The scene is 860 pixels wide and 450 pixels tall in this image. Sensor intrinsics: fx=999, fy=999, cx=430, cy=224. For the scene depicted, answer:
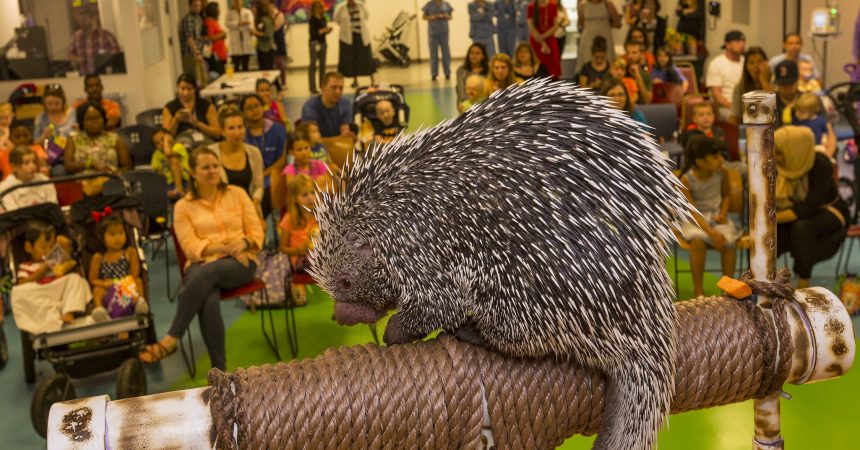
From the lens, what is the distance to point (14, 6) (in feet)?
42.9

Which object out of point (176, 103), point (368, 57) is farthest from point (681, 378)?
point (368, 57)

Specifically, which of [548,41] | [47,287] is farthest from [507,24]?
[47,287]

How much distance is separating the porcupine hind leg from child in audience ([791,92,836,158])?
673 cm

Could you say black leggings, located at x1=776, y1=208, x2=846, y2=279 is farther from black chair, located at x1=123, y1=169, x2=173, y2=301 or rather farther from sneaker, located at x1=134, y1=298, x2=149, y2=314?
black chair, located at x1=123, y1=169, x2=173, y2=301

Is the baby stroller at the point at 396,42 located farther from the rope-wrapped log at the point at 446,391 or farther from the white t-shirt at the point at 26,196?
the rope-wrapped log at the point at 446,391

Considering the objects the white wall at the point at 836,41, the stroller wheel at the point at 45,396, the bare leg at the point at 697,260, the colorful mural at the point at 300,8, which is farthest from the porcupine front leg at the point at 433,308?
the colorful mural at the point at 300,8

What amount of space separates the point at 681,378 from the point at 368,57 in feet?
52.3

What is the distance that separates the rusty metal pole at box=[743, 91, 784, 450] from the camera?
1.81 m

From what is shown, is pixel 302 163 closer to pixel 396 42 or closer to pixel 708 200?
pixel 708 200

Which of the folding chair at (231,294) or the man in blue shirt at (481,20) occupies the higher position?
the man in blue shirt at (481,20)

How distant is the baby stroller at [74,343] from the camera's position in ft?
17.8

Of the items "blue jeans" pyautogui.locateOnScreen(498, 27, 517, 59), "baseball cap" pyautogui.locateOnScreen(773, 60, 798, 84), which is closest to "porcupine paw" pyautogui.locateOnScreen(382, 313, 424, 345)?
"baseball cap" pyautogui.locateOnScreen(773, 60, 798, 84)

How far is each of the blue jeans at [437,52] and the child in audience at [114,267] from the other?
42.1 ft

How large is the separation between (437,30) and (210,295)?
13.1m
